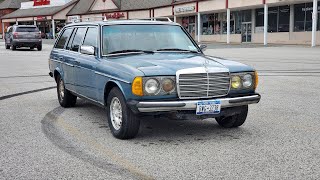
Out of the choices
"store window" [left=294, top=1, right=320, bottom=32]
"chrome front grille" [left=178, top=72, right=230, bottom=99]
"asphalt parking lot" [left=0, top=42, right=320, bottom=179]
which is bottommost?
"asphalt parking lot" [left=0, top=42, right=320, bottom=179]

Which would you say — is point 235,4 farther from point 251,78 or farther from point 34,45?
point 251,78

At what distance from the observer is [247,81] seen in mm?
6121

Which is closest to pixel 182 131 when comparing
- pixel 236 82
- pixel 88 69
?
pixel 236 82

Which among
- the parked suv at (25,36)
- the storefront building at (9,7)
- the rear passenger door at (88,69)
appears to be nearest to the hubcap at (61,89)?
the rear passenger door at (88,69)

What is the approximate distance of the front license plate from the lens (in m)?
5.68

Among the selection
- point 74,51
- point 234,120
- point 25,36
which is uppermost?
point 25,36

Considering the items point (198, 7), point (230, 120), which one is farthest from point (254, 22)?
point (230, 120)

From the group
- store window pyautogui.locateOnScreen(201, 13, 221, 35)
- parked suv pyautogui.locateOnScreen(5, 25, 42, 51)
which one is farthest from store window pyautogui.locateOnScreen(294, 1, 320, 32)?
parked suv pyautogui.locateOnScreen(5, 25, 42, 51)

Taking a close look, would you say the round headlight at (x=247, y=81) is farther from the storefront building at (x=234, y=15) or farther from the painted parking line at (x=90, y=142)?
the storefront building at (x=234, y=15)

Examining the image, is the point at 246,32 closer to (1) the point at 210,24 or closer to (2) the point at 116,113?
(1) the point at 210,24

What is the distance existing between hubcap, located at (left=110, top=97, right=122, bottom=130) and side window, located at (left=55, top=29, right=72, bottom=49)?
9.36 feet

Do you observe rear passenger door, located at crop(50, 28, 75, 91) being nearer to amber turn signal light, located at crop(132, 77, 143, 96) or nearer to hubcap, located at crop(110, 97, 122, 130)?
hubcap, located at crop(110, 97, 122, 130)

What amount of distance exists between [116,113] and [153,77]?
0.92 m

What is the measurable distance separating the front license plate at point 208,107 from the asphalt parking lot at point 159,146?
430mm
